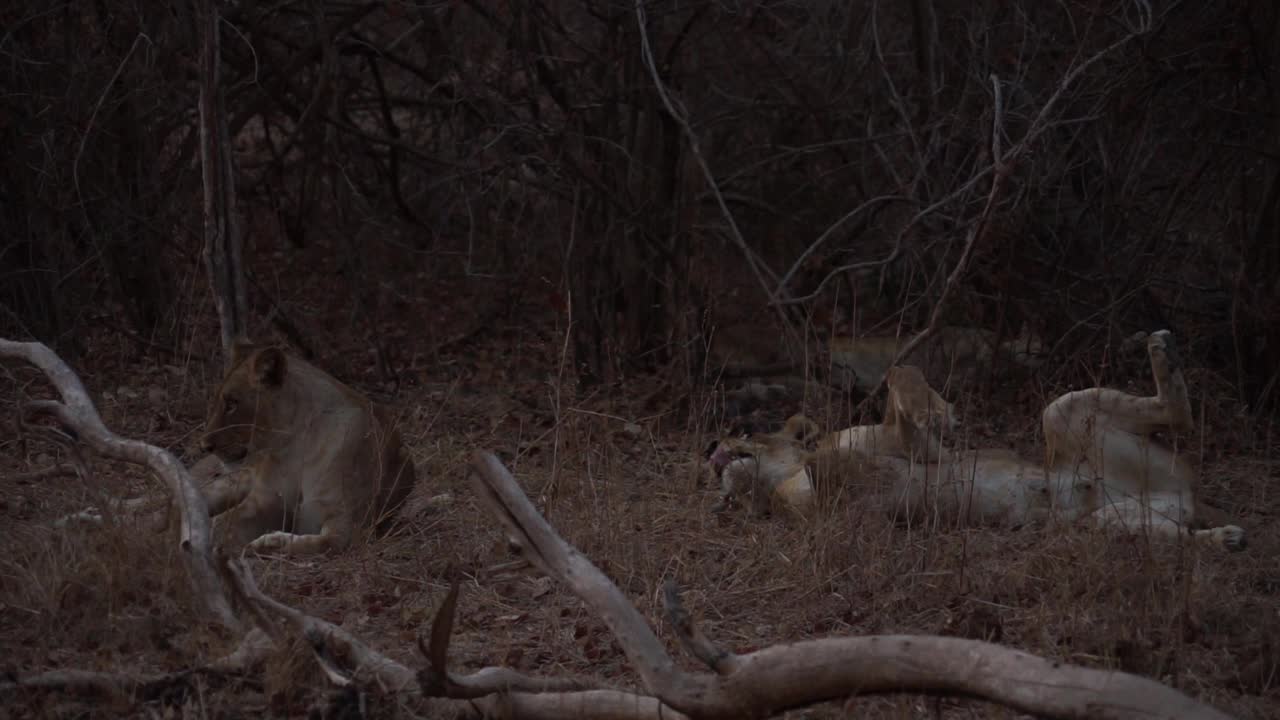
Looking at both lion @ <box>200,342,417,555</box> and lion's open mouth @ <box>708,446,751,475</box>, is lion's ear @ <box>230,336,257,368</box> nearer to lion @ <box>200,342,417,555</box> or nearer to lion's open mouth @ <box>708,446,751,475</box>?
lion @ <box>200,342,417,555</box>

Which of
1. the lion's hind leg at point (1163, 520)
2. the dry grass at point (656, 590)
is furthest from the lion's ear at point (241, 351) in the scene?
the lion's hind leg at point (1163, 520)

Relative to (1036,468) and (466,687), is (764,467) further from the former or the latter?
(466,687)

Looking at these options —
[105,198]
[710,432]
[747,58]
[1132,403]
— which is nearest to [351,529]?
[710,432]

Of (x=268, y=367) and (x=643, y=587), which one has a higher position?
(x=268, y=367)

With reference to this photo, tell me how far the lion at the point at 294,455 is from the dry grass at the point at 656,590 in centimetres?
22

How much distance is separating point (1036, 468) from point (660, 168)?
426 cm

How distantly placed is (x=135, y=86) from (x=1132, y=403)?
6.11m

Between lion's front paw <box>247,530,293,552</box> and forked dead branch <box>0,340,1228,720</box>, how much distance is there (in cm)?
84

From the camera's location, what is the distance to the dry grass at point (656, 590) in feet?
14.5

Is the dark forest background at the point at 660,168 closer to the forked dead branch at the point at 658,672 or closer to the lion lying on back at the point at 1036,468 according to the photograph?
the lion lying on back at the point at 1036,468

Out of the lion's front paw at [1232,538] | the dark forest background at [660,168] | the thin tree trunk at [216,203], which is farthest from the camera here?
the dark forest background at [660,168]

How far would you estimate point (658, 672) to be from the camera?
3611mm

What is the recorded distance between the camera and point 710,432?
8031 mm

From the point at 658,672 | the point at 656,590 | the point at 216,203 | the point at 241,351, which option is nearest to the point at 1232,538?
the point at 656,590
